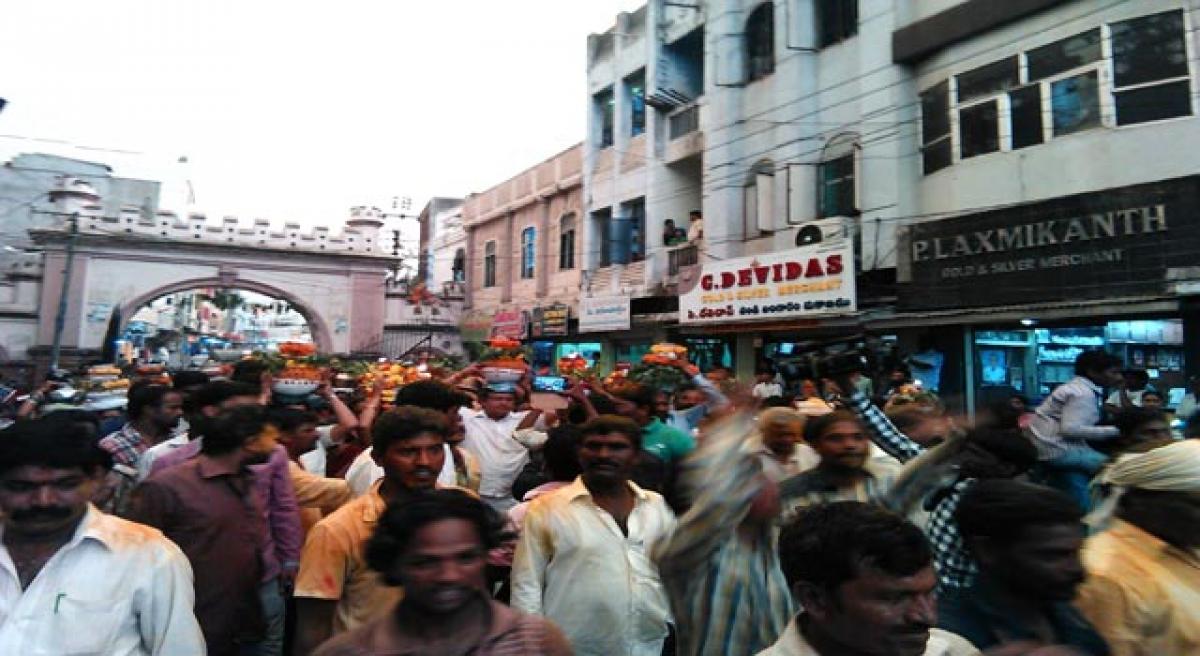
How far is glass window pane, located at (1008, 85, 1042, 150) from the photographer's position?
1098 cm

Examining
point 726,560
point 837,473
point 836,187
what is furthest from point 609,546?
point 836,187

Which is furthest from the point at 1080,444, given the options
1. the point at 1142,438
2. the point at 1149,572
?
the point at 1149,572

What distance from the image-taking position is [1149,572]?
2133 millimetres

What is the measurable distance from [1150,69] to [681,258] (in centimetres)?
952

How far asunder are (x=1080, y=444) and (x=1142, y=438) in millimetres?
1295

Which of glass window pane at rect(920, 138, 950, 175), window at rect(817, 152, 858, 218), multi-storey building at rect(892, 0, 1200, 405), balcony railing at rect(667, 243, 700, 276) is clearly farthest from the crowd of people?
balcony railing at rect(667, 243, 700, 276)

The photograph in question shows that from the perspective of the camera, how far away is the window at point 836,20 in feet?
46.4

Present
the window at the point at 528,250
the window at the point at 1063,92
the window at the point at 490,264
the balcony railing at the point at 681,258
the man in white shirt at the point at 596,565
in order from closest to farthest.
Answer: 1. the man in white shirt at the point at 596,565
2. the window at the point at 1063,92
3. the balcony railing at the point at 681,258
4. the window at the point at 528,250
5. the window at the point at 490,264

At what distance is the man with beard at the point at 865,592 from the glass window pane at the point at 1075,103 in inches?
425

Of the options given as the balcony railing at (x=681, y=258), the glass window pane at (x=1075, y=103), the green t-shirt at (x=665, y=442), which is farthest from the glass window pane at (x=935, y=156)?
the green t-shirt at (x=665, y=442)

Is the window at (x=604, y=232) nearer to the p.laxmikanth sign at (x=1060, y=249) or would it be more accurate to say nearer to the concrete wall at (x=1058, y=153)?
the concrete wall at (x=1058, y=153)

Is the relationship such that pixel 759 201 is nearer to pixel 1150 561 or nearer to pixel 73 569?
pixel 1150 561

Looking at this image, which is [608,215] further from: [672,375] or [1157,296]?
[672,375]

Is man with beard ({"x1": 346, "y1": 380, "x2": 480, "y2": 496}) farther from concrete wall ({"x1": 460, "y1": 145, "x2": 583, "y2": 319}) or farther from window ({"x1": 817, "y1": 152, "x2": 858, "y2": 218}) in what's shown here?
concrete wall ({"x1": 460, "y1": 145, "x2": 583, "y2": 319})
